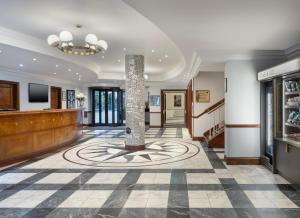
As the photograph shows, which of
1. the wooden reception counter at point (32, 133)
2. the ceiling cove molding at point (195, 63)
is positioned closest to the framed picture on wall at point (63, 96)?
the wooden reception counter at point (32, 133)

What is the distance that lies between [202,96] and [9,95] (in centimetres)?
750

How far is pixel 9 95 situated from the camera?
9766mm

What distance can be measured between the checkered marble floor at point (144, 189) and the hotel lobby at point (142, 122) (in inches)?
0.8

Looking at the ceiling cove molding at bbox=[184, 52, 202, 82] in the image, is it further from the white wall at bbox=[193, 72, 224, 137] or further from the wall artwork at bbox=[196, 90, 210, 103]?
the wall artwork at bbox=[196, 90, 210, 103]

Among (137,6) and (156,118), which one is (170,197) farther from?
(156,118)

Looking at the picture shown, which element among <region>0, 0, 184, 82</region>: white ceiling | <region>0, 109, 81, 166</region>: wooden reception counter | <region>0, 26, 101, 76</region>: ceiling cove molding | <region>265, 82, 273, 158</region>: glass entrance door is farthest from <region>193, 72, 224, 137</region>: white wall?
<region>0, 26, 101, 76</region>: ceiling cove molding

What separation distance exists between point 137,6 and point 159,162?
406 centimetres

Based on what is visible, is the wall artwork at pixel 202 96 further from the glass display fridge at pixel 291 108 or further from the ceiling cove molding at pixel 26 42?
the ceiling cove molding at pixel 26 42

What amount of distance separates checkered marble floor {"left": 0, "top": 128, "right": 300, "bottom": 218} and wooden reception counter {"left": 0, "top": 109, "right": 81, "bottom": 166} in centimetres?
44

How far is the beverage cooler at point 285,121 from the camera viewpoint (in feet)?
14.1

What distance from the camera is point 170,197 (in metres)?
3.89

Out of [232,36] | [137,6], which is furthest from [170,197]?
[232,36]

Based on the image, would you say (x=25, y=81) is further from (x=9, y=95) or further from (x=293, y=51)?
(x=293, y=51)

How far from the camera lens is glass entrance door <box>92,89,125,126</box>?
53.0 ft
